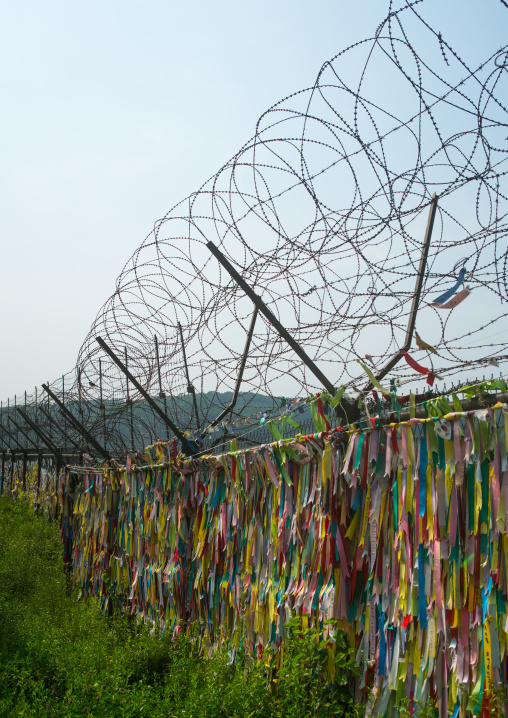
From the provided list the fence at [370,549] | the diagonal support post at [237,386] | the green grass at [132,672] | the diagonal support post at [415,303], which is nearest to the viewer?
the fence at [370,549]

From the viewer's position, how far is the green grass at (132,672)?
3424 millimetres

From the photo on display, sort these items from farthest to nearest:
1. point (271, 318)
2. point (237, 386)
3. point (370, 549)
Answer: point (237, 386) < point (271, 318) < point (370, 549)

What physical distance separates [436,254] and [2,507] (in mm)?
12298

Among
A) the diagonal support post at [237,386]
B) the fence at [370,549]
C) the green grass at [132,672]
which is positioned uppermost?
the diagonal support post at [237,386]

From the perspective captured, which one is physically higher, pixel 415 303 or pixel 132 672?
pixel 415 303

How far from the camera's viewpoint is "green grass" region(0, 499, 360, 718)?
3.42m

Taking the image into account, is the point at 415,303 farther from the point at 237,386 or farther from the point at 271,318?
the point at 237,386

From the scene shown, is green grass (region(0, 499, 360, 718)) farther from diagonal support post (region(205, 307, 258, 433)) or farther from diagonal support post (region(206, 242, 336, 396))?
diagonal support post (region(205, 307, 258, 433))

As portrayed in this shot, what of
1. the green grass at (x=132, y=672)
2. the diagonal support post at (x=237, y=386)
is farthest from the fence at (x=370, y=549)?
the diagonal support post at (x=237, y=386)

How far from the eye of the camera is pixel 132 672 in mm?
4660

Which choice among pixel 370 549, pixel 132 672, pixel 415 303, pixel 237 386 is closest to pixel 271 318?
pixel 415 303

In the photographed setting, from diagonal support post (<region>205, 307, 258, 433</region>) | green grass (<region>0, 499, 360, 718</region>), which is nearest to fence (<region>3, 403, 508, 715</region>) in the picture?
green grass (<region>0, 499, 360, 718</region>)

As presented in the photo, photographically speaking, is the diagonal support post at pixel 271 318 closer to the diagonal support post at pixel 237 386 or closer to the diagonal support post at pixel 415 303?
the diagonal support post at pixel 415 303

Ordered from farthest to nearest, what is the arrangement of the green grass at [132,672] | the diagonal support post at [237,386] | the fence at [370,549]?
1. the diagonal support post at [237,386]
2. the green grass at [132,672]
3. the fence at [370,549]
